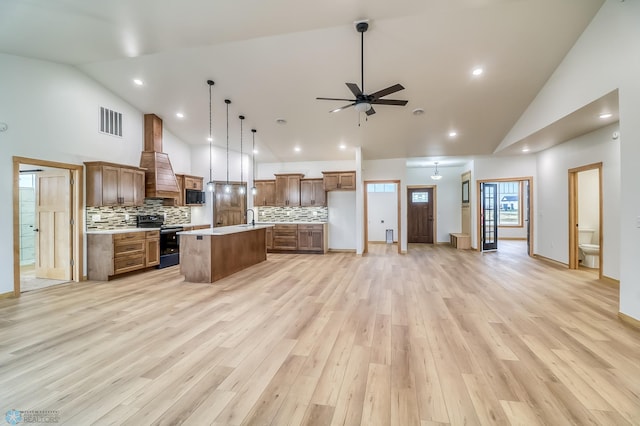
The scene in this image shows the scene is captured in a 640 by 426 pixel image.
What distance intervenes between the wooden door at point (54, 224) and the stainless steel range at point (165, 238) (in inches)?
50.6

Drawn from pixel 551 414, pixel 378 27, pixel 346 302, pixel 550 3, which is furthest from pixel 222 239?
pixel 550 3

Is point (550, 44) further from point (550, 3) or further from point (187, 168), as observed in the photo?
point (187, 168)

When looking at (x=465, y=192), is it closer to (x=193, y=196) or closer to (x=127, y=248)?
(x=193, y=196)

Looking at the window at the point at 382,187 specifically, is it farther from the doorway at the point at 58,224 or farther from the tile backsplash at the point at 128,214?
the doorway at the point at 58,224

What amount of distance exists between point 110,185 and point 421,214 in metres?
9.03

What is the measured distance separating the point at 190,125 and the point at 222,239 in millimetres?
3353

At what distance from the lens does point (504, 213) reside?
10.9 metres

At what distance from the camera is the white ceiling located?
3.17 metres

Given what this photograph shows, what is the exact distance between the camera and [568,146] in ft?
18.8

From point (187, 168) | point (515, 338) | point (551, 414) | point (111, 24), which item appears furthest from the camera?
point (187, 168)

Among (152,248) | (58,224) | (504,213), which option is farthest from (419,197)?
(58,224)

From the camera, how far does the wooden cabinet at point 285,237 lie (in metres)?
8.02

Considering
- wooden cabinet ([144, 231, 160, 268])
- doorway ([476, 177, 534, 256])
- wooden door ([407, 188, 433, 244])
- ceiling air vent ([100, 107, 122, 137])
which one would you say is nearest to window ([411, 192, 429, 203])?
wooden door ([407, 188, 433, 244])

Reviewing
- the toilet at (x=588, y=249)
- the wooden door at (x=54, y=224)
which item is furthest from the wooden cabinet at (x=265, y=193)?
the toilet at (x=588, y=249)
